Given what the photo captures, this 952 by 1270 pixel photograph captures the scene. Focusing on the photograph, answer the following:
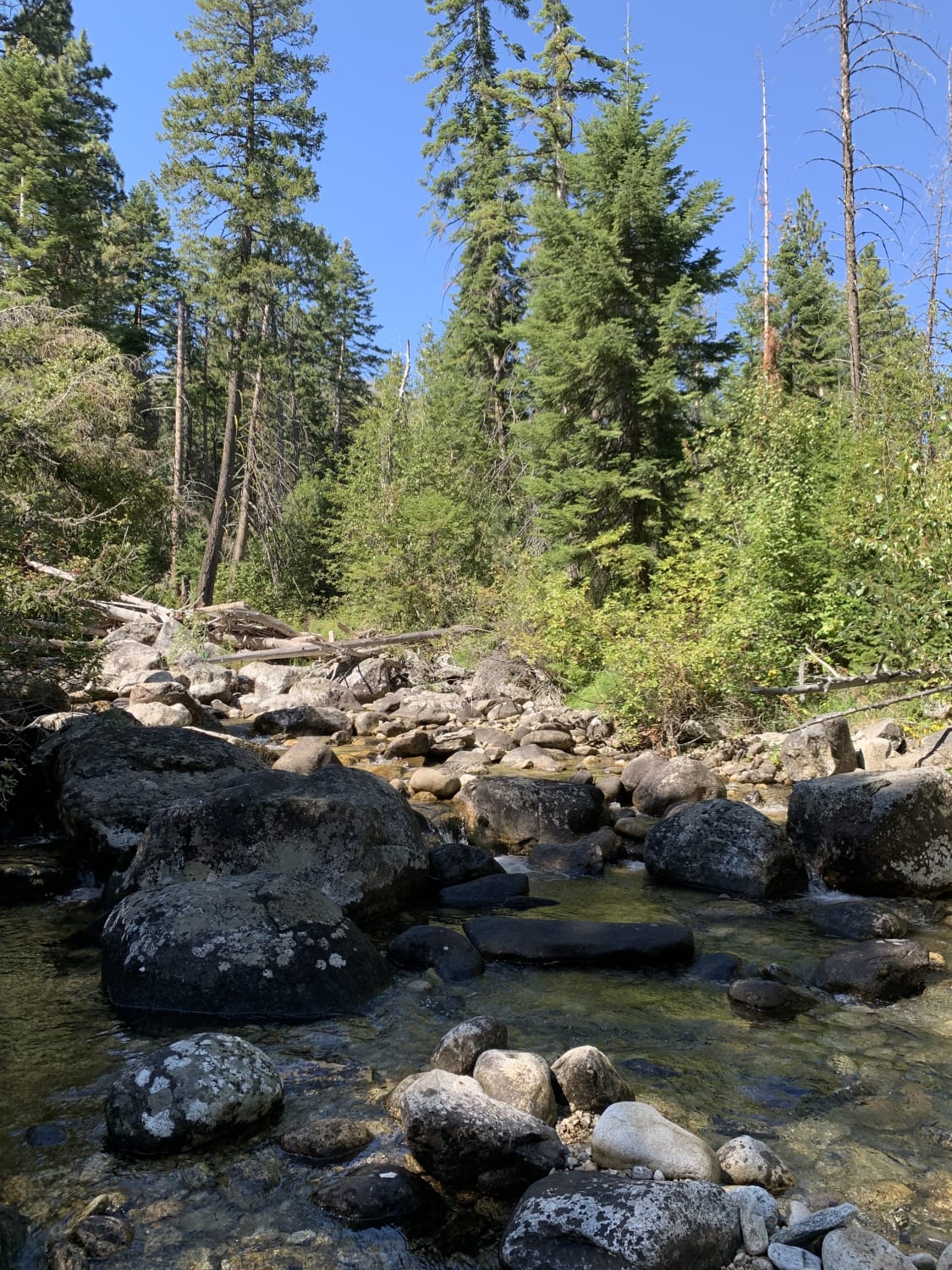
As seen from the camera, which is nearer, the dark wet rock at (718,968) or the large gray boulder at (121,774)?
the dark wet rock at (718,968)

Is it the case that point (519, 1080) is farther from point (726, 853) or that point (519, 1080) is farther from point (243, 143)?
point (243, 143)

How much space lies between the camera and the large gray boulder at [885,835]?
721 centimetres

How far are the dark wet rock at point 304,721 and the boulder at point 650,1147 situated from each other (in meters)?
11.7

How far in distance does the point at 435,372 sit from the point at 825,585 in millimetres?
20881

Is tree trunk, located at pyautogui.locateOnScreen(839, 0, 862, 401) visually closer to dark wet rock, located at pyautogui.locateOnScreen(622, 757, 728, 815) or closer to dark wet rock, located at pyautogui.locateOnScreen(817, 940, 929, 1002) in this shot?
dark wet rock, located at pyautogui.locateOnScreen(622, 757, 728, 815)

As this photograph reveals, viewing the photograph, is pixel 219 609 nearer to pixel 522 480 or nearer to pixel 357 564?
pixel 357 564

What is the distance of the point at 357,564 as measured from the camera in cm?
2342

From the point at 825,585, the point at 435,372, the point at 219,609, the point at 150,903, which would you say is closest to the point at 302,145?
the point at 435,372

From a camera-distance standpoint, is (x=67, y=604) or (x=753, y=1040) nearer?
(x=753, y=1040)

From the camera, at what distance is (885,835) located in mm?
7289

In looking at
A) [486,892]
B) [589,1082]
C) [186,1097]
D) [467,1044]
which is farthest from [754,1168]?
[486,892]

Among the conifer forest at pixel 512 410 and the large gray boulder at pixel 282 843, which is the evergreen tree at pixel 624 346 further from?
the large gray boulder at pixel 282 843

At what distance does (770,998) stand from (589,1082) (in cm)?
164

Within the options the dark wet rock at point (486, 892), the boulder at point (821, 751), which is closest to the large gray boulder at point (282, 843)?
the dark wet rock at point (486, 892)
